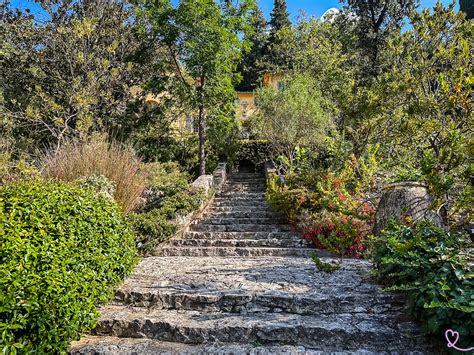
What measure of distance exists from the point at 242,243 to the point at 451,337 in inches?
175

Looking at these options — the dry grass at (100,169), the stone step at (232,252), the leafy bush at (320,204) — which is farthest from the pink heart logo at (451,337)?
the dry grass at (100,169)

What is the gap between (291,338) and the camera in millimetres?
3029

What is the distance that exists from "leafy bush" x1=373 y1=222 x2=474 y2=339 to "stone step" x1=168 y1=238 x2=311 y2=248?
9.87ft

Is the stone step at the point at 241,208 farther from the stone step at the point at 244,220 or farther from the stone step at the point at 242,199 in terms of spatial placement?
the stone step at the point at 244,220

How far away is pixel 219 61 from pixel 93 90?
4777 mm

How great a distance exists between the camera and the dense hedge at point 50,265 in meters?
2.40

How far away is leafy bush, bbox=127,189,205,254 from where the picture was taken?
5934 mm

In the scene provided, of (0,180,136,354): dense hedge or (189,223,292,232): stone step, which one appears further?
(189,223,292,232): stone step

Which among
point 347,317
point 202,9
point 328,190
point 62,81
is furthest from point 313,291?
point 62,81

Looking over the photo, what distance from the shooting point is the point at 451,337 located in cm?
242

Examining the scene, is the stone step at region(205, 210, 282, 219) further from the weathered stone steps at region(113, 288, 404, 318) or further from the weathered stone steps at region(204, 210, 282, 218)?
the weathered stone steps at region(113, 288, 404, 318)

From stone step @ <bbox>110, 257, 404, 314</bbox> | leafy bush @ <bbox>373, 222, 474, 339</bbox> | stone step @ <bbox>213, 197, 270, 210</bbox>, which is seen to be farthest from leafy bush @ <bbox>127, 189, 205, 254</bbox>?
leafy bush @ <bbox>373, 222, 474, 339</bbox>

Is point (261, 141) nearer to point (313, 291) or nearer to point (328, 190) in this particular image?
point (328, 190)
